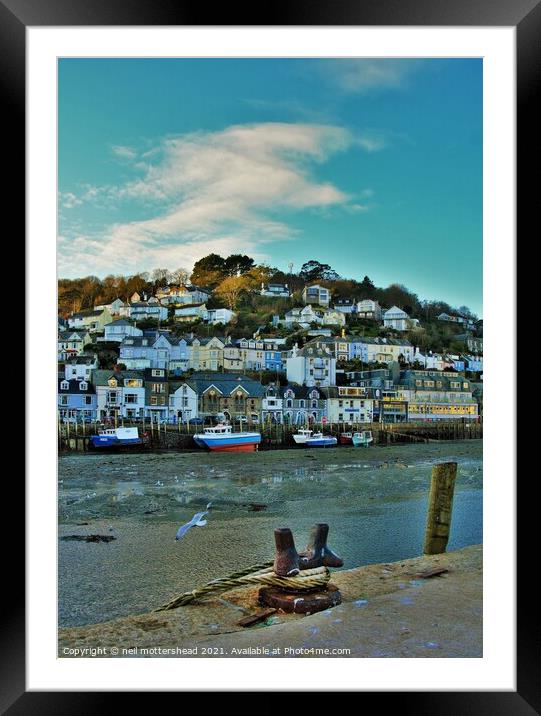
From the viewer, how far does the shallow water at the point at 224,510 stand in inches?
139

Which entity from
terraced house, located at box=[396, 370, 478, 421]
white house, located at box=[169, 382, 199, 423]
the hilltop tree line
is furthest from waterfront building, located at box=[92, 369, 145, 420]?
terraced house, located at box=[396, 370, 478, 421]

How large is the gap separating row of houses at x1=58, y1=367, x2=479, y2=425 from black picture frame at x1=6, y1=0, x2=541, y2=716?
3484 millimetres

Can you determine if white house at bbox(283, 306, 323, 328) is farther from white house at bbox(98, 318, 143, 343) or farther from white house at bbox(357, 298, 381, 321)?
white house at bbox(98, 318, 143, 343)

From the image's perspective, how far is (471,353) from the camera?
5.10 meters

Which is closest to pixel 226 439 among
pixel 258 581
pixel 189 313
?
pixel 189 313

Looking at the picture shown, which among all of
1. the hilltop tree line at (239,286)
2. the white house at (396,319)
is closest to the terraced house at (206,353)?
the hilltop tree line at (239,286)

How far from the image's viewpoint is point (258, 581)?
2.91m
